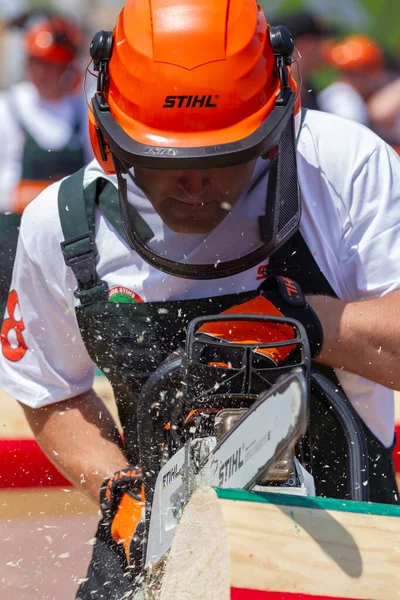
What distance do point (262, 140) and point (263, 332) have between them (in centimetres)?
43

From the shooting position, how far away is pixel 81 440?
2.63 metres

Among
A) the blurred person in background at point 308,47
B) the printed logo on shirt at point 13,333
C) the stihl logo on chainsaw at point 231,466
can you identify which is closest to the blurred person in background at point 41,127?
the blurred person in background at point 308,47

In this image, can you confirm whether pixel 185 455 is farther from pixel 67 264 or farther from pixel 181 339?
pixel 67 264

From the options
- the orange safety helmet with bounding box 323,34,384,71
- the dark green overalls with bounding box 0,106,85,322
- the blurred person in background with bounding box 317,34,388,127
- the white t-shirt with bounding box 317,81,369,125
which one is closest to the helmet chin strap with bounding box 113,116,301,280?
the dark green overalls with bounding box 0,106,85,322

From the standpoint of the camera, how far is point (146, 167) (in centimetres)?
200

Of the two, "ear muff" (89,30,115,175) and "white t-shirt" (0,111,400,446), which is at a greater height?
"ear muff" (89,30,115,175)

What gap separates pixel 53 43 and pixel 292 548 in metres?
6.03

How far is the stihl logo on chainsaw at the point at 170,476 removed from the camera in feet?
6.06

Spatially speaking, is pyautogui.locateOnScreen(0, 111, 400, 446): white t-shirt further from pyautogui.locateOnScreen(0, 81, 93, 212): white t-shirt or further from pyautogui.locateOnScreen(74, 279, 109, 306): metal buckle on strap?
pyautogui.locateOnScreen(0, 81, 93, 212): white t-shirt

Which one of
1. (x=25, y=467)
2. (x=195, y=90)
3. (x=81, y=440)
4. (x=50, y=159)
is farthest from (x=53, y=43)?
(x=195, y=90)

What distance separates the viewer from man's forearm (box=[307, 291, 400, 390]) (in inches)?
84.4

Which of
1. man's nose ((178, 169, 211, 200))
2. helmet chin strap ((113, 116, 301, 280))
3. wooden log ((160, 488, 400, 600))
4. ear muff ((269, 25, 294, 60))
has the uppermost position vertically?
ear muff ((269, 25, 294, 60))

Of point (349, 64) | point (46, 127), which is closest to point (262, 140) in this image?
point (46, 127)

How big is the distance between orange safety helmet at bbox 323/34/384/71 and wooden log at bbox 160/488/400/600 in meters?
6.81
